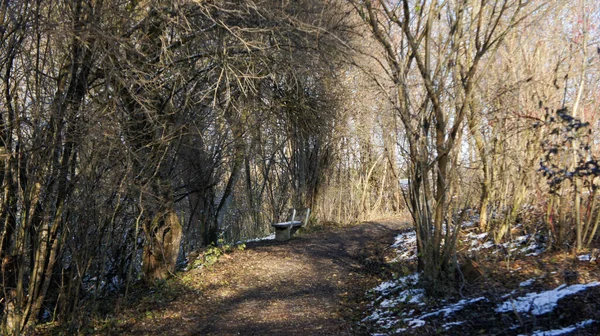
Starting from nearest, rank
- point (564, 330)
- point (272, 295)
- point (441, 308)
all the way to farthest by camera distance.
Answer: point (564, 330) → point (441, 308) → point (272, 295)

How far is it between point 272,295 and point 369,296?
1572mm

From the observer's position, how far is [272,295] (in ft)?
25.8

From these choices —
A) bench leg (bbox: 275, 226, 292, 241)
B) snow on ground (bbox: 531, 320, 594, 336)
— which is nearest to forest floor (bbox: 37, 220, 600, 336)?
snow on ground (bbox: 531, 320, 594, 336)

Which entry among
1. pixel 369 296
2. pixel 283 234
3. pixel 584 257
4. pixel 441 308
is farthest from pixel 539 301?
pixel 283 234

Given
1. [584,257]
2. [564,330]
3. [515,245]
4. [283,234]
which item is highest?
[283,234]

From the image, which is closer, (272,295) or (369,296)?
(369,296)

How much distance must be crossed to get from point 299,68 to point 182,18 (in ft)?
7.48

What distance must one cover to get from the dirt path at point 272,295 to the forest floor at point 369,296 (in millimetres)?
16

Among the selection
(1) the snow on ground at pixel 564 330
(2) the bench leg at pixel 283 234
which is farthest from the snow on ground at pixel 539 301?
(2) the bench leg at pixel 283 234

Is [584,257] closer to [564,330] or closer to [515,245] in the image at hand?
[515,245]

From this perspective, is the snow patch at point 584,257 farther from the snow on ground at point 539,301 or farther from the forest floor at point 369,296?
the snow on ground at point 539,301

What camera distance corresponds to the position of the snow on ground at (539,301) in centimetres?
452

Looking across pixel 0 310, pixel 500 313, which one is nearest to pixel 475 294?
pixel 500 313

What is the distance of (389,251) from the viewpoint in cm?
992
